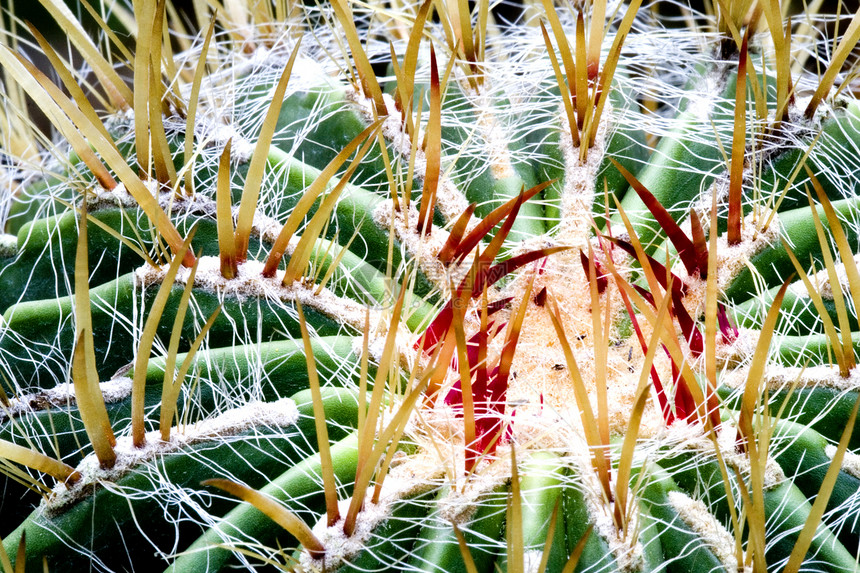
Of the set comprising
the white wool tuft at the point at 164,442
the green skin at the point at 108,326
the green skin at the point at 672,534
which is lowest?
the green skin at the point at 672,534

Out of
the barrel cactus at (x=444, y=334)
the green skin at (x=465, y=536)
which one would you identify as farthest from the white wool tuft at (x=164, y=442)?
the green skin at (x=465, y=536)

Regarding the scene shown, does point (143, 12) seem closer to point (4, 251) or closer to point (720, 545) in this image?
point (4, 251)

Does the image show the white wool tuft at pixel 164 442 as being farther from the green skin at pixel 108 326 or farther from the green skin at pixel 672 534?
the green skin at pixel 672 534

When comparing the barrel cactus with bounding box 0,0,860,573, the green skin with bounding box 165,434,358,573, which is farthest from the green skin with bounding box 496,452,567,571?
the green skin with bounding box 165,434,358,573

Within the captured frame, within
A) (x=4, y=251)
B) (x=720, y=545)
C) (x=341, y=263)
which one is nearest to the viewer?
(x=720, y=545)

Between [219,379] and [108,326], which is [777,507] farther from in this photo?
[108,326]

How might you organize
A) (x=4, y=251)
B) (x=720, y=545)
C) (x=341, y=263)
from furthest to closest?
(x=4, y=251), (x=341, y=263), (x=720, y=545)

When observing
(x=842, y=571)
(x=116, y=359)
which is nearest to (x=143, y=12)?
(x=116, y=359)

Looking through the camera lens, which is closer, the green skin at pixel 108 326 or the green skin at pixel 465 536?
the green skin at pixel 465 536
